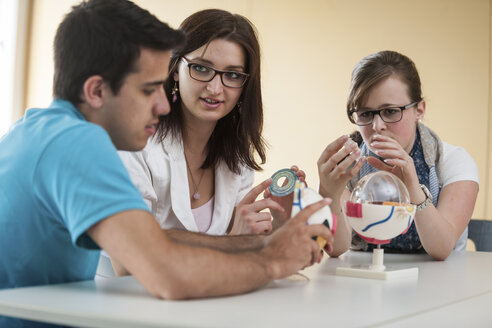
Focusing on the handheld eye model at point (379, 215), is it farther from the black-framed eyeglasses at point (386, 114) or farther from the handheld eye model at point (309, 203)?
the black-framed eyeglasses at point (386, 114)

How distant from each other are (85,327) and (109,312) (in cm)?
7

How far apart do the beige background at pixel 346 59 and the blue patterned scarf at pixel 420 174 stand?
1796 millimetres

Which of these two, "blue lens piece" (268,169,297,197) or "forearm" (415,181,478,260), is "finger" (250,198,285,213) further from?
"forearm" (415,181,478,260)

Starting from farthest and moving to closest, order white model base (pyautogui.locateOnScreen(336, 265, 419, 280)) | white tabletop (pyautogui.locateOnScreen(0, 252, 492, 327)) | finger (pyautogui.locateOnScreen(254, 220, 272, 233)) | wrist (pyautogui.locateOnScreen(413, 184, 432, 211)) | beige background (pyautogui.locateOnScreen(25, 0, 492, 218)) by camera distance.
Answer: beige background (pyautogui.locateOnScreen(25, 0, 492, 218)), wrist (pyautogui.locateOnScreen(413, 184, 432, 211)), finger (pyautogui.locateOnScreen(254, 220, 272, 233)), white model base (pyautogui.locateOnScreen(336, 265, 419, 280)), white tabletop (pyautogui.locateOnScreen(0, 252, 492, 327))

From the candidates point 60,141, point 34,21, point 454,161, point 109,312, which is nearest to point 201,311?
point 109,312

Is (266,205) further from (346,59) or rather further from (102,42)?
(346,59)

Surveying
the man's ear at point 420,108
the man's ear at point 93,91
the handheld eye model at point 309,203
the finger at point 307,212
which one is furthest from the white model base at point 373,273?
the man's ear at point 420,108

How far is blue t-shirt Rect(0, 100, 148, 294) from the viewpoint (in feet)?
3.57

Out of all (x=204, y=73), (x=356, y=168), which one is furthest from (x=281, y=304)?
(x=204, y=73)

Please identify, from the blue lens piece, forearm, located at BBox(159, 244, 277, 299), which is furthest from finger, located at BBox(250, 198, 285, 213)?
forearm, located at BBox(159, 244, 277, 299)

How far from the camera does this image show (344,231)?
6.63 ft

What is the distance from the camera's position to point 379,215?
153cm

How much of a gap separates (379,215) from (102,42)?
2.69 feet

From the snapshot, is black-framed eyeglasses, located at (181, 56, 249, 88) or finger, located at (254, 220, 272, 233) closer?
finger, located at (254, 220, 272, 233)
